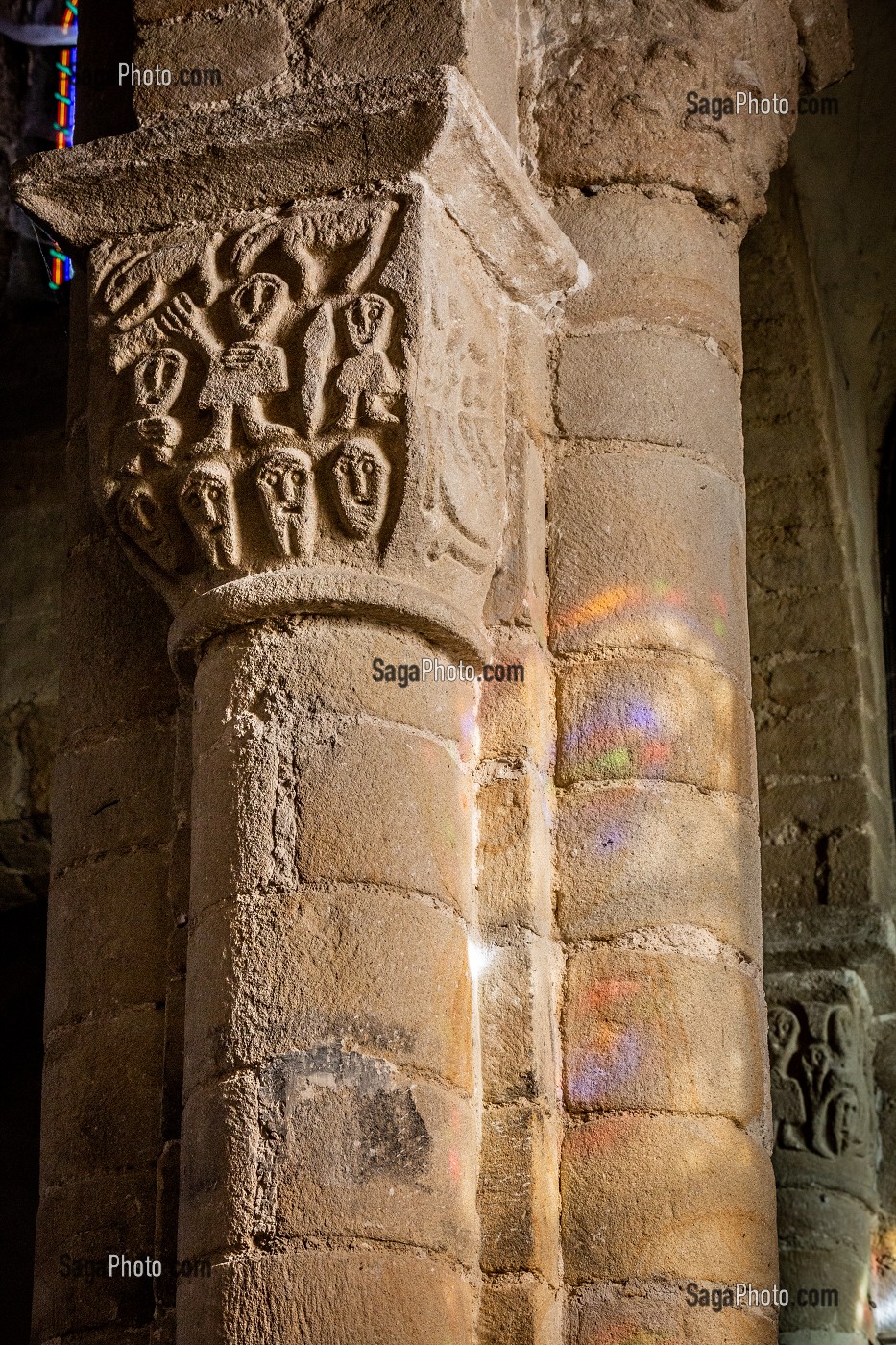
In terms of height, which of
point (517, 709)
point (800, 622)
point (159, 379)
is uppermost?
point (800, 622)

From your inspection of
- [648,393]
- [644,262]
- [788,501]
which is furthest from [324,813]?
[788,501]

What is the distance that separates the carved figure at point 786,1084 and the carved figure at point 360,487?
266 centimetres

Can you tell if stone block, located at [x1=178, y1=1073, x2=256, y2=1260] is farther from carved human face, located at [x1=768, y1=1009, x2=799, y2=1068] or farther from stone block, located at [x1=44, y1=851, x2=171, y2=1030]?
carved human face, located at [x1=768, y1=1009, x2=799, y2=1068]

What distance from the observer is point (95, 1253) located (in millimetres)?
2930

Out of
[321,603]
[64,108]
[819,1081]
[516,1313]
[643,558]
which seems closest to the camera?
[516,1313]

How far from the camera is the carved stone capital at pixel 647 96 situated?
11.2 ft

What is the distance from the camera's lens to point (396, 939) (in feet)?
8.98

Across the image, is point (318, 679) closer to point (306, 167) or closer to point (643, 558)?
point (643, 558)

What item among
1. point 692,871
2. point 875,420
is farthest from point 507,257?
point 875,420

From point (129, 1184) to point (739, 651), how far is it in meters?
1.27

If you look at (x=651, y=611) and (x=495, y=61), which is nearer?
(x=651, y=611)

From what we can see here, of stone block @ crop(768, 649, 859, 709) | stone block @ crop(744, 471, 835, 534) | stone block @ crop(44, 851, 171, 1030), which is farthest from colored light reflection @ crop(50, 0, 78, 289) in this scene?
stone block @ crop(44, 851, 171, 1030)

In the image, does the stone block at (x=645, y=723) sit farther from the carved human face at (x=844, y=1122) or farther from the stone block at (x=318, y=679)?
the carved human face at (x=844, y=1122)

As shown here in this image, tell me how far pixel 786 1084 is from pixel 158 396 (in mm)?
2888
